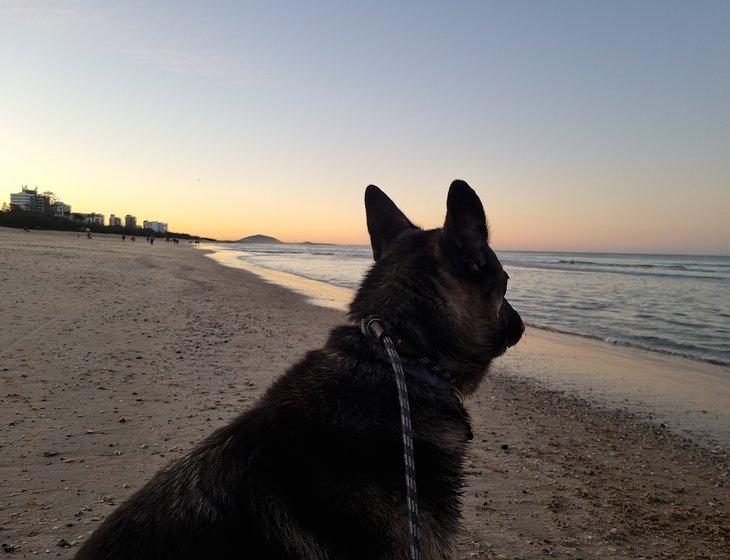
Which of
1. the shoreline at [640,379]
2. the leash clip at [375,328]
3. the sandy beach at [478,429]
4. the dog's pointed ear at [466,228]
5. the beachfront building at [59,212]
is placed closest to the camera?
the leash clip at [375,328]

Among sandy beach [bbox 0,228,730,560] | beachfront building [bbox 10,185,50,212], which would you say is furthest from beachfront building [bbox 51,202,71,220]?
sandy beach [bbox 0,228,730,560]

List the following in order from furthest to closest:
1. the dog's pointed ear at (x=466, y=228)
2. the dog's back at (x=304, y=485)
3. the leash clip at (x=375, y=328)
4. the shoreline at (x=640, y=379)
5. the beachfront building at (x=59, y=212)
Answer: the beachfront building at (x=59, y=212) < the shoreline at (x=640, y=379) < the dog's pointed ear at (x=466, y=228) < the leash clip at (x=375, y=328) < the dog's back at (x=304, y=485)

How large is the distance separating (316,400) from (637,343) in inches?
523

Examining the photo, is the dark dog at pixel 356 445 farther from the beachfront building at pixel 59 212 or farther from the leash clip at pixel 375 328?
the beachfront building at pixel 59 212

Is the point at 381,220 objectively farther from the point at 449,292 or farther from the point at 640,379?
the point at 640,379

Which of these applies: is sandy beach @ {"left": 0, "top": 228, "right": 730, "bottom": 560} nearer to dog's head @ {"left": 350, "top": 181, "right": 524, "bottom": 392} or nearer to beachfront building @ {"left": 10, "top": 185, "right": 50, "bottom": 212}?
dog's head @ {"left": 350, "top": 181, "right": 524, "bottom": 392}

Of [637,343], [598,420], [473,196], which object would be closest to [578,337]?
[637,343]

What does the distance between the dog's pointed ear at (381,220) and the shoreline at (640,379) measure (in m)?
5.74

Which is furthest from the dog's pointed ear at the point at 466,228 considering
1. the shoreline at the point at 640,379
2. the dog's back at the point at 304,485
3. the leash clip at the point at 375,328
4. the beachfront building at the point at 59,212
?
the beachfront building at the point at 59,212

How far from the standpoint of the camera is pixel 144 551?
5.28 feet

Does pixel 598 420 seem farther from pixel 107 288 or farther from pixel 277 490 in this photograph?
pixel 107 288

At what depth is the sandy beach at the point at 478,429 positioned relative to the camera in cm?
368

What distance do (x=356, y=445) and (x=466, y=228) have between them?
1208 mm

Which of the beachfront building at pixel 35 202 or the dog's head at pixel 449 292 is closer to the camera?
the dog's head at pixel 449 292
